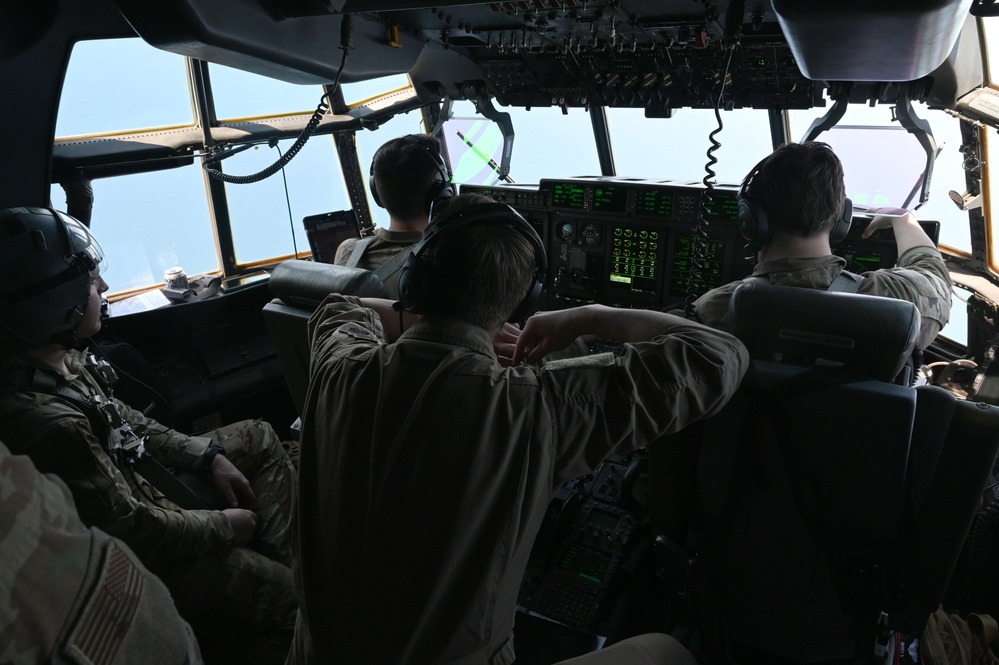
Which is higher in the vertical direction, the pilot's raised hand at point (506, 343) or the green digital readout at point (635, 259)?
the pilot's raised hand at point (506, 343)

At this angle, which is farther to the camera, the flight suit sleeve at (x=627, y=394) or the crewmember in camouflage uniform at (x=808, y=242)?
the crewmember in camouflage uniform at (x=808, y=242)

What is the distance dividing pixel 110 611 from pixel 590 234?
97.9 inches

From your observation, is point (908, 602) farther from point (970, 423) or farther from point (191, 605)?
point (191, 605)

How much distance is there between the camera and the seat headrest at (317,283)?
1504mm

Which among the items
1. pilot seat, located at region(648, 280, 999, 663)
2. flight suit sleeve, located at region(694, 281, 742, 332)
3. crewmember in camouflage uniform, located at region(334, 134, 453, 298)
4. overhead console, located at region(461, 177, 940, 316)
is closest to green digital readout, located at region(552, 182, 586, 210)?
overhead console, located at region(461, 177, 940, 316)

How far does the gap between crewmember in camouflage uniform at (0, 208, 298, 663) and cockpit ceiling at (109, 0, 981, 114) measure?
730 millimetres

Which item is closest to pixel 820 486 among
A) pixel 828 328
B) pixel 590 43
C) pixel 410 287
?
pixel 828 328

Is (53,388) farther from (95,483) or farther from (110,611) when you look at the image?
(110,611)

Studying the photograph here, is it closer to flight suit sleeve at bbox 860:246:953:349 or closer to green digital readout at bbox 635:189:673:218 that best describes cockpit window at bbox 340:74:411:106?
green digital readout at bbox 635:189:673:218

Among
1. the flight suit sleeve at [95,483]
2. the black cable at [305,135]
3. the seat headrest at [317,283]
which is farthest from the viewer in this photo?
the black cable at [305,135]

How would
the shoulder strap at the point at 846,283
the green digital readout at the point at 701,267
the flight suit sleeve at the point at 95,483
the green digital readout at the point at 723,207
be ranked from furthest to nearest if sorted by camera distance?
the green digital readout at the point at 701,267 < the green digital readout at the point at 723,207 < the shoulder strap at the point at 846,283 < the flight suit sleeve at the point at 95,483

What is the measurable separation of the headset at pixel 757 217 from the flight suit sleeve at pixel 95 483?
166 centimetres

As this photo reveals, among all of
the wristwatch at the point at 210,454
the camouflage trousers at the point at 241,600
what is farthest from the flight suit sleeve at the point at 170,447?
the camouflage trousers at the point at 241,600

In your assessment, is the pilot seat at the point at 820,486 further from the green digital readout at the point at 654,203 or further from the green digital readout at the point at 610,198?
the green digital readout at the point at 610,198
